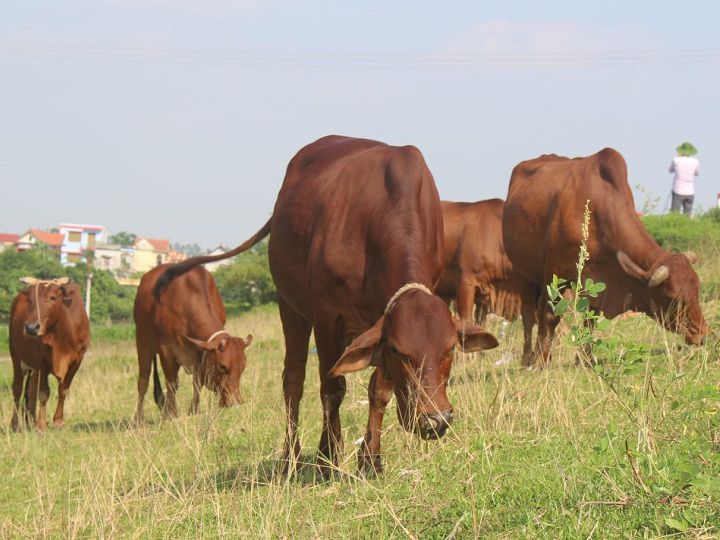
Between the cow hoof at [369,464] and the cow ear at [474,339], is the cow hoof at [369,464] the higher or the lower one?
the lower one

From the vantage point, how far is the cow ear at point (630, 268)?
9.87 metres

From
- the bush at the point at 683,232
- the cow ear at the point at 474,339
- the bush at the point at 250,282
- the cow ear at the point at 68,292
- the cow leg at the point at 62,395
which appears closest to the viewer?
the cow ear at the point at 474,339

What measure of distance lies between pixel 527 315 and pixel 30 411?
20.0 ft

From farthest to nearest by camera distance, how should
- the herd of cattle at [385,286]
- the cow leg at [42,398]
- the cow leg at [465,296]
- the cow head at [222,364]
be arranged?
Answer: the cow leg at [465,296] → the cow leg at [42,398] → the cow head at [222,364] → the herd of cattle at [385,286]

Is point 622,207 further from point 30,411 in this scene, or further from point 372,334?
point 30,411

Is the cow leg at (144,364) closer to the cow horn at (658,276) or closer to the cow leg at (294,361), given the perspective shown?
the cow leg at (294,361)

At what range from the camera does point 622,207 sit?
10.2m

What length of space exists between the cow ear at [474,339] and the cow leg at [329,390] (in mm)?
808

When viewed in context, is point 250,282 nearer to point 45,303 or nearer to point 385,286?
point 45,303

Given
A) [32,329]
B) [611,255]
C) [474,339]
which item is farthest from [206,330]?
[474,339]

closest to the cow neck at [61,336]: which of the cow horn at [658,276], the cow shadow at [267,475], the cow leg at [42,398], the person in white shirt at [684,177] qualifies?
the cow leg at [42,398]

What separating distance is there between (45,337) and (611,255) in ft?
24.9

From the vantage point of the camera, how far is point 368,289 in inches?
238

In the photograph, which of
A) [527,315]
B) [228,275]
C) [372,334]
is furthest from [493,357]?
[228,275]
